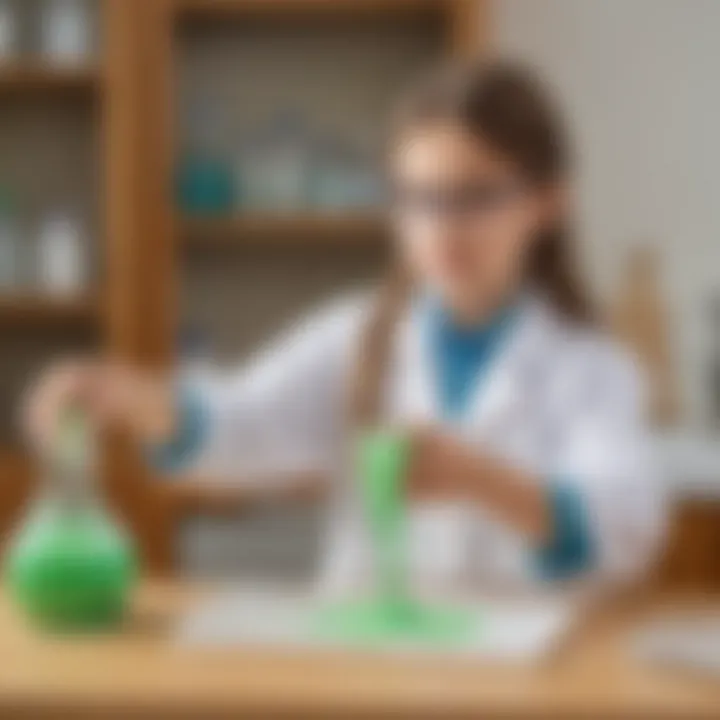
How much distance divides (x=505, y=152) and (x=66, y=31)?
0.81 m

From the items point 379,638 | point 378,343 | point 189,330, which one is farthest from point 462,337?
point 189,330

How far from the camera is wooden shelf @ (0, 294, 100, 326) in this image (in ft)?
4.56

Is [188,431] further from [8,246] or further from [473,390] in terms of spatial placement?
[8,246]

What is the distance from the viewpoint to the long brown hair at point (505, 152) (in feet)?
2.36

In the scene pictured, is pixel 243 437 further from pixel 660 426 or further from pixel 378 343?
pixel 660 426

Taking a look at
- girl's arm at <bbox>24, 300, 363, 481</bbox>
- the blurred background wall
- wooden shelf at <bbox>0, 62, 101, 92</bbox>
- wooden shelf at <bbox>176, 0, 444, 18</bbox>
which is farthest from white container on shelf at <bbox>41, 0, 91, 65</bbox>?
girl's arm at <bbox>24, 300, 363, 481</bbox>

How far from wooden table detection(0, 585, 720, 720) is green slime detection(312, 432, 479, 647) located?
0.04 meters

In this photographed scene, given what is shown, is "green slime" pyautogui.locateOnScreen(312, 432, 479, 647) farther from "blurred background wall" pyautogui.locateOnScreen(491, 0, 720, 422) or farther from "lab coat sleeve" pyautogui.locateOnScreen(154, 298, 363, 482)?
"blurred background wall" pyautogui.locateOnScreen(491, 0, 720, 422)

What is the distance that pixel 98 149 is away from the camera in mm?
1371

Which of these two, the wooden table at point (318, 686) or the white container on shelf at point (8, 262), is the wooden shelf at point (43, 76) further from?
the wooden table at point (318, 686)

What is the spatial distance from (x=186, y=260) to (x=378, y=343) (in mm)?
562

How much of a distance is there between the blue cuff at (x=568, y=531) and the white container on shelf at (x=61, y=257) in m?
0.80

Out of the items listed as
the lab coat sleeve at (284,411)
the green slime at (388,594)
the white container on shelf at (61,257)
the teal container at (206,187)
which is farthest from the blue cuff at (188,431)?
the white container on shelf at (61,257)

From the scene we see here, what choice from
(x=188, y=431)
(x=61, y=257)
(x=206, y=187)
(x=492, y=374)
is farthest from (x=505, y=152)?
(x=61, y=257)
